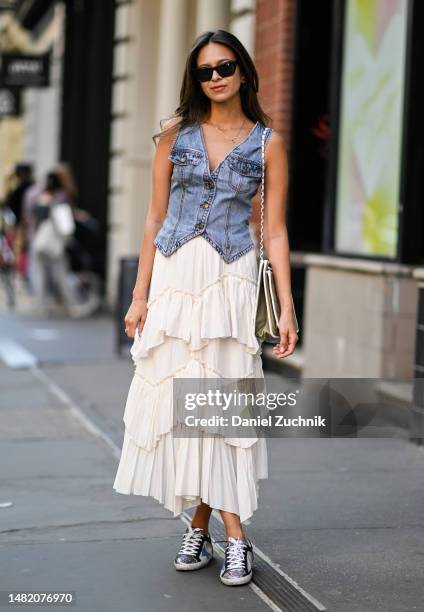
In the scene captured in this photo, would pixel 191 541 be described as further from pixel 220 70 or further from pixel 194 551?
pixel 220 70

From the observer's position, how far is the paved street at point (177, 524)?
14.5ft

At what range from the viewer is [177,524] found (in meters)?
5.39

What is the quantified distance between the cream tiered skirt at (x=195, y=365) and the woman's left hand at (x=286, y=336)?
0.30 ft

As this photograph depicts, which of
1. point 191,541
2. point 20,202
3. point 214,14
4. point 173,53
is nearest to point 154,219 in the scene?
point 191,541

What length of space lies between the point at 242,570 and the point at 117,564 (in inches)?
20.8

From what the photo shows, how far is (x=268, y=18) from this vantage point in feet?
34.4

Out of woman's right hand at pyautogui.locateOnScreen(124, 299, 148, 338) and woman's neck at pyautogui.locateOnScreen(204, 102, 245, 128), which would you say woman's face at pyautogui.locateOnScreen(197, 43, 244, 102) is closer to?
woman's neck at pyautogui.locateOnScreen(204, 102, 245, 128)

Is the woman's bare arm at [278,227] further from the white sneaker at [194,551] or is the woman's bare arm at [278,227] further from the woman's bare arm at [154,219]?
the white sneaker at [194,551]

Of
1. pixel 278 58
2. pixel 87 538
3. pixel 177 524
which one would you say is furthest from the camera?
pixel 278 58

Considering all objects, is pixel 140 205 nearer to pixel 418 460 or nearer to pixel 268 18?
pixel 268 18

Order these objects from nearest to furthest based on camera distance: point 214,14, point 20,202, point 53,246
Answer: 1. point 214,14
2. point 53,246
3. point 20,202

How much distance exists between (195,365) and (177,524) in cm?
114

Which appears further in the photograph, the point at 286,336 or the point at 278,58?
the point at 278,58

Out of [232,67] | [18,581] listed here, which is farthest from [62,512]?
[232,67]
